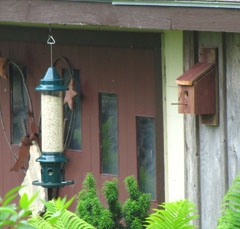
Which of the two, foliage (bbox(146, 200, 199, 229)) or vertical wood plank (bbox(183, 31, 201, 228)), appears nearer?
foliage (bbox(146, 200, 199, 229))

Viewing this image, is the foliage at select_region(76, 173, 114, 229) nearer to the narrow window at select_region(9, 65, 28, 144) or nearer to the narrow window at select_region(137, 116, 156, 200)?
the narrow window at select_region(137, 116, 156, 200)

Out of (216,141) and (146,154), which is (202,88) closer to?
(216,141)

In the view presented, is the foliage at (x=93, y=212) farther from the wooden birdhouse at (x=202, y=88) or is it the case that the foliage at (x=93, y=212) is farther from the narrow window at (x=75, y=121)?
the narrow window at (x=75, y=121)

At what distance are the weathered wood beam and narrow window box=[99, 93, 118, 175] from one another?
1.25 m

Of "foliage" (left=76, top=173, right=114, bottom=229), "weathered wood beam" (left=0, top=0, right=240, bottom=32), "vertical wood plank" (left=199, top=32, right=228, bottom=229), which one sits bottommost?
"foliage" (left=76, top=173, right=114, bottom=229)

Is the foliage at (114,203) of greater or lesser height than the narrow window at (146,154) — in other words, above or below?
below

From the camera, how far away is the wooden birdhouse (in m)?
5.46

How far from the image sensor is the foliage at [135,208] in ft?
18.6

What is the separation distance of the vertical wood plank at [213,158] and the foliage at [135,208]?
0.41 metres

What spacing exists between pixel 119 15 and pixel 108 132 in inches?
69.3

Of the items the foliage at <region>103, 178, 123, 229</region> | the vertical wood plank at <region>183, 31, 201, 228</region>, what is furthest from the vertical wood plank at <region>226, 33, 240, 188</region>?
the foliage at <region>103, 178, 123, 229</region>

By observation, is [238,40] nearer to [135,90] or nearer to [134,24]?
[134,24]

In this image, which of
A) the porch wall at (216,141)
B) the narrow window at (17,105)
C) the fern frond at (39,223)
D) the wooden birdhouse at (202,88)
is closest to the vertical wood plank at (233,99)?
the porch wall at (216,141)

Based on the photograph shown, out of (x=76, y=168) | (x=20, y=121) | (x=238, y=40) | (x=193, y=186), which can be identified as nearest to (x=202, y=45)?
(x=238, y=40)
